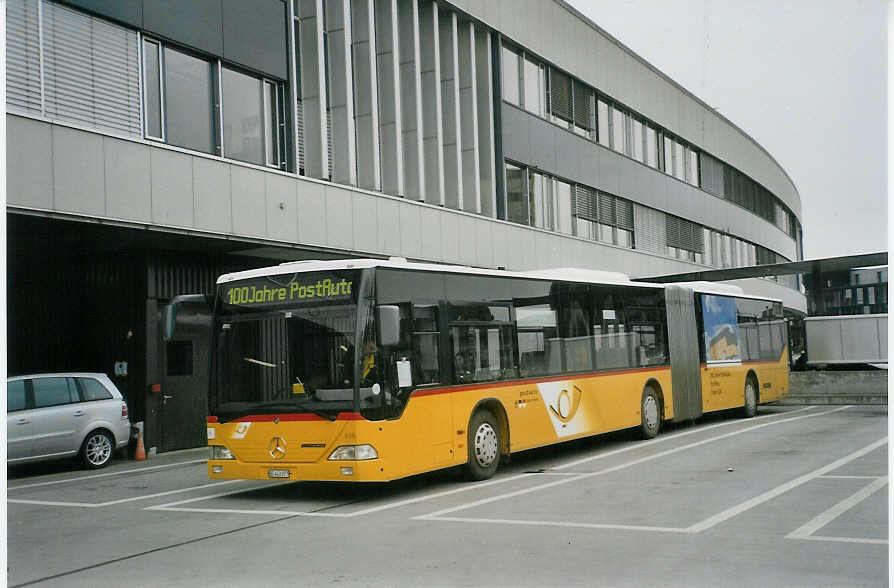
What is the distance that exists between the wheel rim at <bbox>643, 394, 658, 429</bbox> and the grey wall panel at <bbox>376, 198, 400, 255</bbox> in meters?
7.52

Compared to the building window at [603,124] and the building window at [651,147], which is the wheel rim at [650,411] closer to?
the building window at [603,124]

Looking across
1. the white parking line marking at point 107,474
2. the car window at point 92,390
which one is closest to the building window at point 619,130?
the white parking line marking at point 107,474

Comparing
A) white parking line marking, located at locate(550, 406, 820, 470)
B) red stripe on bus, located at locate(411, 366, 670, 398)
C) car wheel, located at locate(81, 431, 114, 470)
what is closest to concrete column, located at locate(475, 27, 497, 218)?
white parking line marking, located at locate(550, 406, 820, 470)

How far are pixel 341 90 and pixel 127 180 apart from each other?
7.53m

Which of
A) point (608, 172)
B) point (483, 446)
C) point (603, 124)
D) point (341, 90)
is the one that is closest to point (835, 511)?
point (483, 446)

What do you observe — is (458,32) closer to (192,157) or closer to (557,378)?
(192,157)

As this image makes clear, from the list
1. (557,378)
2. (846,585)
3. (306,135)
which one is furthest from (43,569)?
(306,135)

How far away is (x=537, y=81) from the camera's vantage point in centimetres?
3259

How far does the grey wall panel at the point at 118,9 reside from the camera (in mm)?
17188

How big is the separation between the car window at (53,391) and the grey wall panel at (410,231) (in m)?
9.42

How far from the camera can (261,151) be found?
2142 centimetres

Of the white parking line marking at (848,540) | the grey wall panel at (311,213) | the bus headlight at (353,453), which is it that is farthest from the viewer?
the grey wall panel at (311,213)

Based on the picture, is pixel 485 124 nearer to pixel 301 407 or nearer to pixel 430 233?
pixel 430 233

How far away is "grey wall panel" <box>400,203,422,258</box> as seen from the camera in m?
24.3
